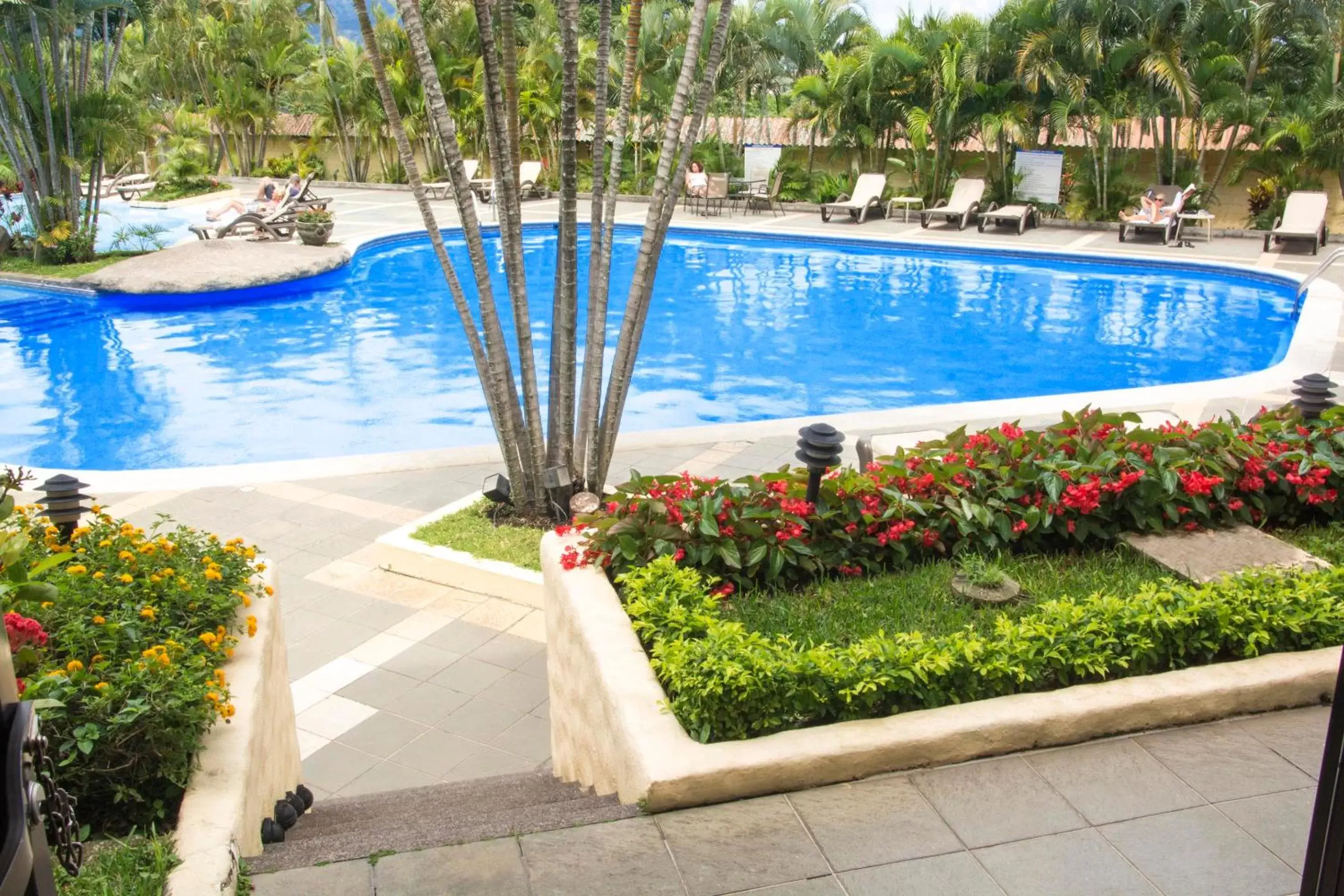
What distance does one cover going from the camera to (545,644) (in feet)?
19.1

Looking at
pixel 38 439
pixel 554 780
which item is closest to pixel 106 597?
pixel 554 780

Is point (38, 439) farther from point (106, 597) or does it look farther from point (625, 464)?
point (106, 597)

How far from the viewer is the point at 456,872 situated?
2885 mm

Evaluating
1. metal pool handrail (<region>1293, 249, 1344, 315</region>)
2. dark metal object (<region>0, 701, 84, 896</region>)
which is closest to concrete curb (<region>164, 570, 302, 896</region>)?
dark metal object (<region>0, 701, 84, 896</region>)

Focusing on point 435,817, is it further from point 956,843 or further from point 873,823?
point 956,843

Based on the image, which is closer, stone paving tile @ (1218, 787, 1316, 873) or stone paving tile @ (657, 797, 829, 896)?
stone paving tile @ (657, 797, 829, 896)

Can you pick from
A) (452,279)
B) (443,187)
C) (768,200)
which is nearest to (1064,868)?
(452,279)

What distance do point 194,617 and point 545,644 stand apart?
2297 millimetres

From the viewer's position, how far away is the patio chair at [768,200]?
23.2 meters

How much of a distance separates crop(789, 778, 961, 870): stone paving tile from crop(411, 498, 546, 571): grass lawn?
331 cm

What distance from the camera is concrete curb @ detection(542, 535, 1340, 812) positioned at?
128 inches

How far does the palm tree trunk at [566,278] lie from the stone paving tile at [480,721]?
68.1 inches

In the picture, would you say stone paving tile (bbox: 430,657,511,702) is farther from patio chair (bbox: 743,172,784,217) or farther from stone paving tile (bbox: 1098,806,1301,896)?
patio chair (bbox: 743,172,784,217)

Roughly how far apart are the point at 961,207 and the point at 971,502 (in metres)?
17.2
